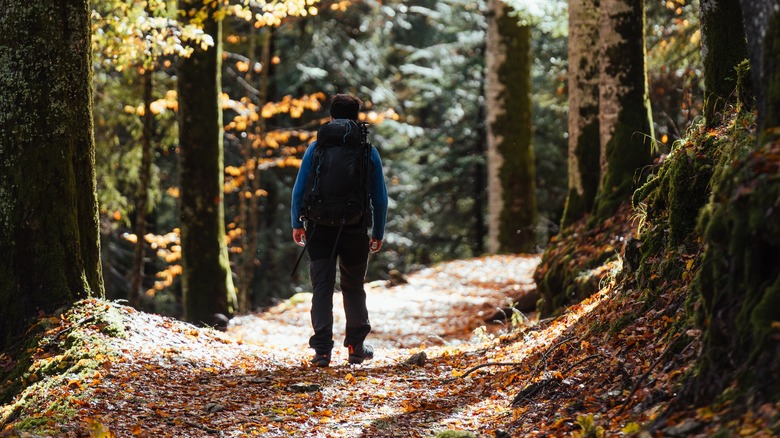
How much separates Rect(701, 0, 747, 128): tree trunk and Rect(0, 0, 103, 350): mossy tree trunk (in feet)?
15.7

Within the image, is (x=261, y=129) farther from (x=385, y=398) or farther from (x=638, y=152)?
(x=385, y=398)

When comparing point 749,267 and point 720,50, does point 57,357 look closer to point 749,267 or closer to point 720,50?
point 749,267

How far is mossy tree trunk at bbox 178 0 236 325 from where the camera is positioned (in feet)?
34.1

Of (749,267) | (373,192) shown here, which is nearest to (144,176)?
(373,192)

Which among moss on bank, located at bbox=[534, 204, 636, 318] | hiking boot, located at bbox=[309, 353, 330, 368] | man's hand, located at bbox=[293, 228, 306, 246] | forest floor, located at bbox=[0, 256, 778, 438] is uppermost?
man's hand, located at bbox=[293, 228, 306, 246]

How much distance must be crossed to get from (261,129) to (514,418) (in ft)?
42.8

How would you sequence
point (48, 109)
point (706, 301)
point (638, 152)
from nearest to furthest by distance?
point (706, 301) < point (48, 109) < point (638, 152)

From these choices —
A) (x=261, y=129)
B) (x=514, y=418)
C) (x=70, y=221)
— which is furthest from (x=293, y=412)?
(x=261, y=129)

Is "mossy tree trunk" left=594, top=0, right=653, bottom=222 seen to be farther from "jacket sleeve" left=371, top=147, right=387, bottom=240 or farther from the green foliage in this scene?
the green foliage

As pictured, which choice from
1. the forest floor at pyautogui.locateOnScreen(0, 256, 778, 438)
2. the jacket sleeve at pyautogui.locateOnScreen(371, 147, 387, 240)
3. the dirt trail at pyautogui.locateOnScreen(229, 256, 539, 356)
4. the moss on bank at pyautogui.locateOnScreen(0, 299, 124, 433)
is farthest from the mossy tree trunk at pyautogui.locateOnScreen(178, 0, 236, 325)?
the jacket sleeve at pyautogui.locateOnScreen(371, 147, 387, 240)

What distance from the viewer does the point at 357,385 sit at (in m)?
5.82

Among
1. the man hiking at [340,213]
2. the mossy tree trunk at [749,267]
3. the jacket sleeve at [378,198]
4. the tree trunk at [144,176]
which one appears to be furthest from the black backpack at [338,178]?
the tree trunk at [144,176]

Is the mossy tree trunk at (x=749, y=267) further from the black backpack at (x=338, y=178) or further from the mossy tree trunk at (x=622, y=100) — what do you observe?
the mossy tree trunk at (x=622, y=100)

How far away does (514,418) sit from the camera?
448cm
